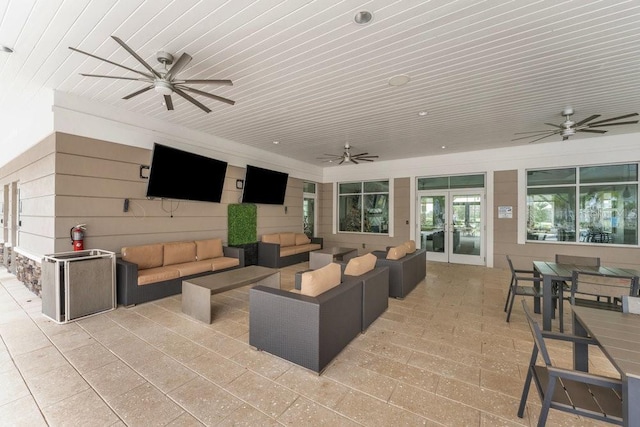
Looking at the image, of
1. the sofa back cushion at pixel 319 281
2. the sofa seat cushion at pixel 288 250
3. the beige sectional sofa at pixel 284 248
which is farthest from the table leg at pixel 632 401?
the sofa seat cushion at pixel 288 250

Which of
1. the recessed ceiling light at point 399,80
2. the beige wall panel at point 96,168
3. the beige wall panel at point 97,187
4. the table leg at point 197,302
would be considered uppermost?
the recessed ceiling light at point 399,80

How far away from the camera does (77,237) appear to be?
3.93 m

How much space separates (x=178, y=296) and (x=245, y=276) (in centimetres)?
135

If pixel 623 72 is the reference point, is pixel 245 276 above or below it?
below

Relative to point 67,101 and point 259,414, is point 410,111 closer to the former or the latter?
point 259,414

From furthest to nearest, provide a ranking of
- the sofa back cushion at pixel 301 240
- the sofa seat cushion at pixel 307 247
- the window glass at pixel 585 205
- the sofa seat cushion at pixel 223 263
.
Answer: the sofa back cushion at pixel 301 240 → the sofa seat cushion at pixel 307 247 → the window glass at pixel 585 205 → the sofa seat cushion at pixel 223 263

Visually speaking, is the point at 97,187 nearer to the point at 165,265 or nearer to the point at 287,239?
the point at 165,265

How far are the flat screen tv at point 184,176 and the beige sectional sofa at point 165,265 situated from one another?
0.94 meters

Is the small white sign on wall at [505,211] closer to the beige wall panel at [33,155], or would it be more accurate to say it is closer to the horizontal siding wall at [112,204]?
the horizontal siding wall at [112,204]

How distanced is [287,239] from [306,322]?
5.50m

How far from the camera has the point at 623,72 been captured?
3.19 meters

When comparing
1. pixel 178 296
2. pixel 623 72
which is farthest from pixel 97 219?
pixel 623 72

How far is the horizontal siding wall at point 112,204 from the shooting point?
3.94m

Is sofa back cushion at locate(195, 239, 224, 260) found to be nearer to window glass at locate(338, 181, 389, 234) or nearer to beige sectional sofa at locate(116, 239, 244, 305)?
beige sectional sofa at locate(116, 239, 244, 305)
